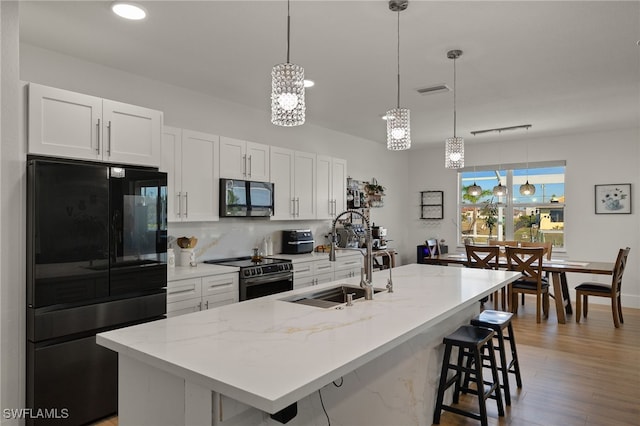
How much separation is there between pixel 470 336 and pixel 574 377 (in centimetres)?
152

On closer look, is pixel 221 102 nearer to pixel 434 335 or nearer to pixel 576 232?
pixel 434 335

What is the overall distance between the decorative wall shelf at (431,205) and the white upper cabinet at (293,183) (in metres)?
3.43

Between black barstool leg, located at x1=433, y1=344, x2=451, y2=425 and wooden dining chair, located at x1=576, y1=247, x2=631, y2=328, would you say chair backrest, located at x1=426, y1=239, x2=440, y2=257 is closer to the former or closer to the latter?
wooden dining chair, located at x1=576, y1=247, x2=631, y2=328

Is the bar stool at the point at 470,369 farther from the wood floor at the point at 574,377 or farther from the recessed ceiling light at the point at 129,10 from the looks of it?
the recessed ceiling light at the point at 129,10

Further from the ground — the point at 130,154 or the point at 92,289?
the point at 130,154

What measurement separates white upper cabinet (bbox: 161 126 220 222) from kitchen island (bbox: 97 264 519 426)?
1.80m

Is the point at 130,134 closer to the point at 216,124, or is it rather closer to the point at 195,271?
the point at 195,271

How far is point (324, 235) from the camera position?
5.97 m

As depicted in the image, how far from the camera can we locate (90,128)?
2840mm

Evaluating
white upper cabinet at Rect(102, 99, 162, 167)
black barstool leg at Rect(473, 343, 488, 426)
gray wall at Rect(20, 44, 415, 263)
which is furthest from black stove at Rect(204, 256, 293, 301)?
black barstool leg at Rect(473, 343, 488, 426)

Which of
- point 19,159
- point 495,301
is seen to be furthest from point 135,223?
point 495,301

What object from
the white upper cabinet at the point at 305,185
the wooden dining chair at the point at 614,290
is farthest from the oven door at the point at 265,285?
the wooden dining chair at the point at 614,290

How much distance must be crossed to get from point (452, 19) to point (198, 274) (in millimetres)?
2725

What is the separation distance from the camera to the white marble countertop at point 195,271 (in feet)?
11.0
